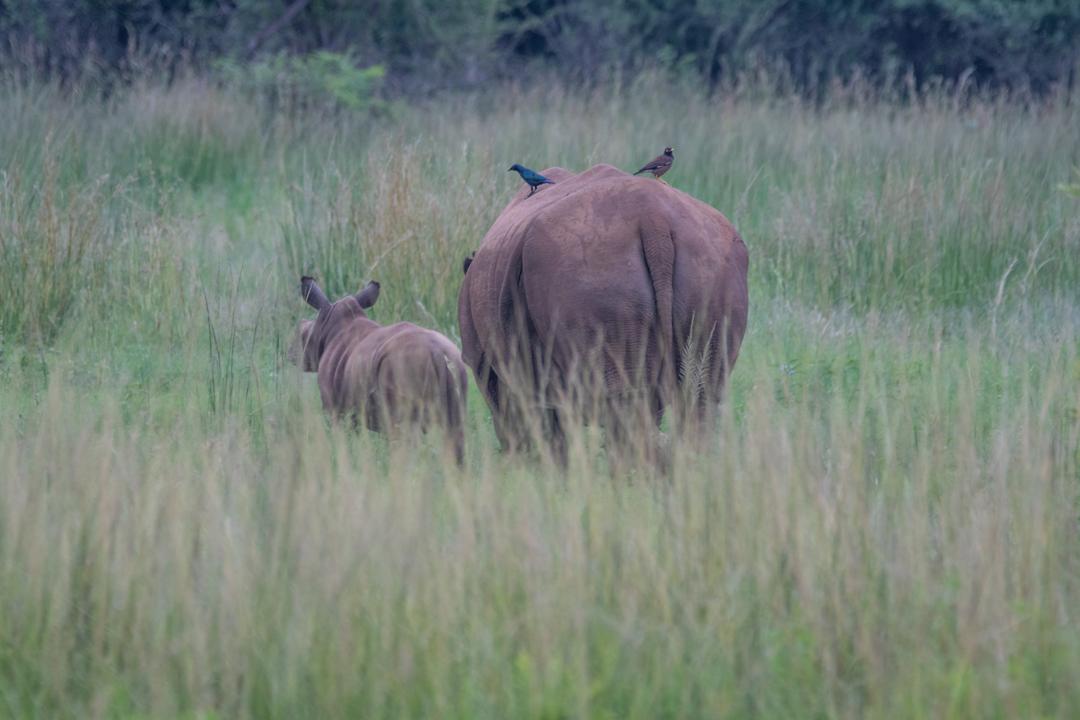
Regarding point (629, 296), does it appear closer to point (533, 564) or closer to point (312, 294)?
point (533, 564)

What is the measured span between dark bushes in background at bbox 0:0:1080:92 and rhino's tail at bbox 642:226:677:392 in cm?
1040

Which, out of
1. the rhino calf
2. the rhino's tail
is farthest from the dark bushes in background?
the rhino's tail

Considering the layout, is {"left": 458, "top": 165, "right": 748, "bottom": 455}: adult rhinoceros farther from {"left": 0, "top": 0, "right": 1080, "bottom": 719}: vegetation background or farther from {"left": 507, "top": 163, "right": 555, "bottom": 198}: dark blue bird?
{"left": 507, "top": 163, "right": 555, "bottom": 198}: dark blue bird

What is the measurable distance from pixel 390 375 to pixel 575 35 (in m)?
→ 16.6

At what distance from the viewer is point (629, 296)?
4.49 m

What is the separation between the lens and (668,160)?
505 centimetres

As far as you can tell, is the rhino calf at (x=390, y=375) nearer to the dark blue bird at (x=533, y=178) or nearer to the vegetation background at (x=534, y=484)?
the vegetation background at (x=534, y=484)

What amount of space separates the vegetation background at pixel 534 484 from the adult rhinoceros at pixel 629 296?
257 millimetres

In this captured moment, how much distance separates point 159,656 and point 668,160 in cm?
277

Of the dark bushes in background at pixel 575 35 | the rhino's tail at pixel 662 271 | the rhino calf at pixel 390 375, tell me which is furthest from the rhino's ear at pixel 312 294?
the dark bushes in background at pixel 575 35

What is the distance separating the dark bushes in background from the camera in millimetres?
17156

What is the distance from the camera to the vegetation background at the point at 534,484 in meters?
3.03

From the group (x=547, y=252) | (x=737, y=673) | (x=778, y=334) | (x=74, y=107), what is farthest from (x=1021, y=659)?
(x=74, y=107)

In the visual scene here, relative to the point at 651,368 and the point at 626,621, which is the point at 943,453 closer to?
the point at 651,368
